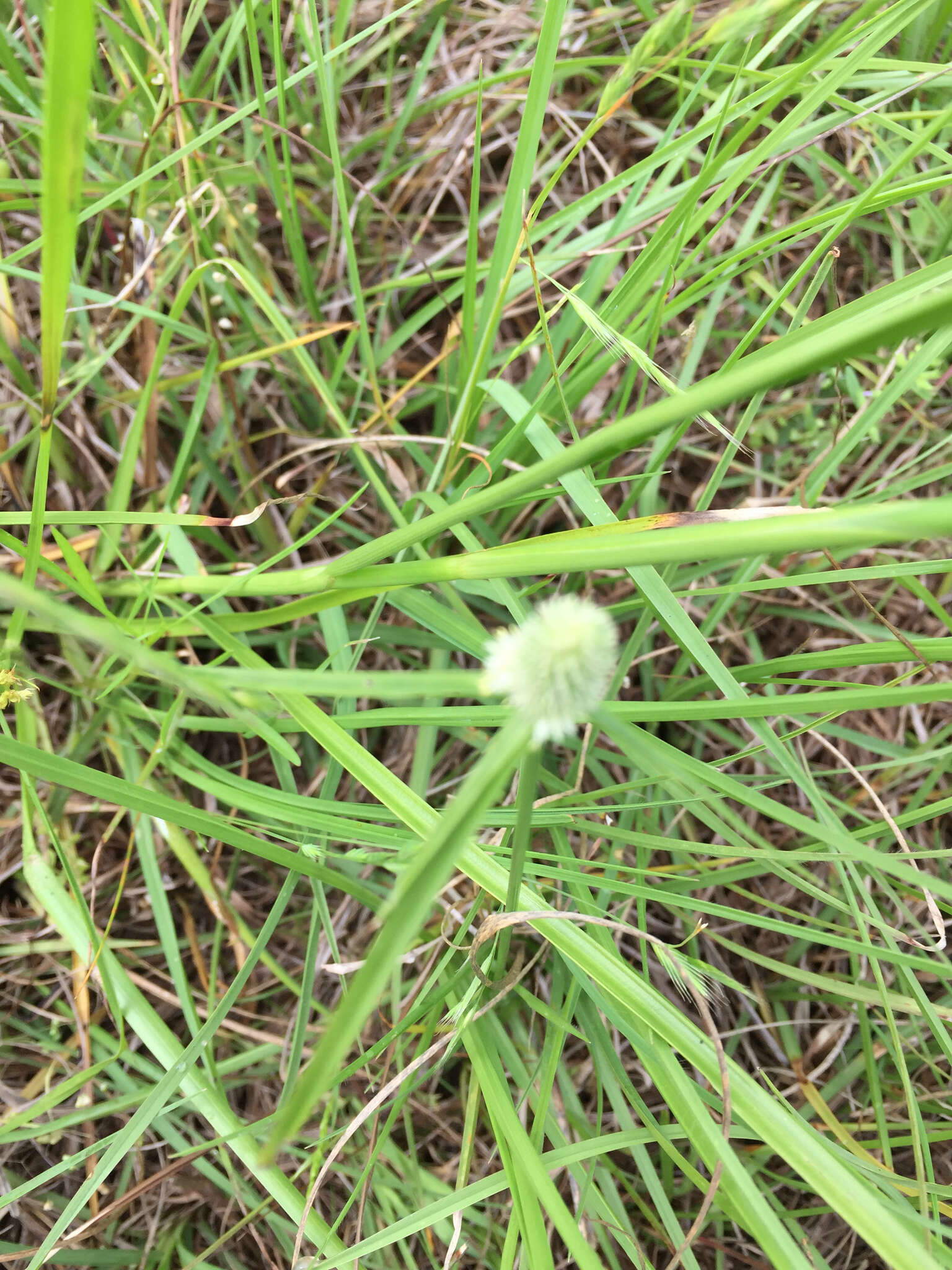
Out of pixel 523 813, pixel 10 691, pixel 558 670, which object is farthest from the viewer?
pixel 10 691

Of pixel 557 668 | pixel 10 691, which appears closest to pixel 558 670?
pixel 557 668

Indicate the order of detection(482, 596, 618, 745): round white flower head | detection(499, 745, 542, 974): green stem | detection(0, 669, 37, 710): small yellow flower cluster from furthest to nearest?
detection(0, 669, 37, 710): small yellow flower cluster < detection(499, 745, 542, 974): green stem < detection(482, 596, 618, 745): round white flower head

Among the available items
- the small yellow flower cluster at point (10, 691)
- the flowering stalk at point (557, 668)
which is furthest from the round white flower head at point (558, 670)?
the small yellow flower cluster at point (10, 691)

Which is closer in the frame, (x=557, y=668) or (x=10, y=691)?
(x=557, y=668)

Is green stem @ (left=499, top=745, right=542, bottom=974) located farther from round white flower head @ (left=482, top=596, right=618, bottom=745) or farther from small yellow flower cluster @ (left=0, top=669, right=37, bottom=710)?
small yellow flower cluster @ (left=0, top=669, right=37, bottom=710)

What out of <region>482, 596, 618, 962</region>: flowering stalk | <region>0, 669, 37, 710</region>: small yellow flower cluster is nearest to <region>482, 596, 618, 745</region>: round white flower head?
<region>482, 596, 618, 962</region>: flowering stalk

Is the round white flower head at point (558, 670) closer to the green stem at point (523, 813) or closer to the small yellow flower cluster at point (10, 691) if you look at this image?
the green stem at point (523, 813)

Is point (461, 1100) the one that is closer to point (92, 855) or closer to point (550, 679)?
point (92, 855)

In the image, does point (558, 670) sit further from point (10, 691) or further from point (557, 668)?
point (10, 691)
